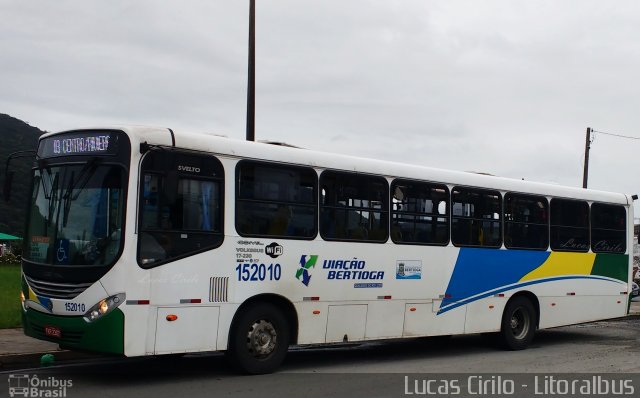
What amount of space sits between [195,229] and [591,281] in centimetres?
973

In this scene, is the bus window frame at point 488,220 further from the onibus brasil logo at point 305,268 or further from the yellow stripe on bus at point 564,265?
the onibus brasil logo at point 305,268

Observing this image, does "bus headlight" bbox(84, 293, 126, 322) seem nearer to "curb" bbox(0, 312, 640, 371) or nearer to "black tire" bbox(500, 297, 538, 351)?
"curb" bbox(0, 312, 640, 371)

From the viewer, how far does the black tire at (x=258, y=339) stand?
10344 mm

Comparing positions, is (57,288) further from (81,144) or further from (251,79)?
(251,79)

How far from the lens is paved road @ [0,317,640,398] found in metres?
9.55

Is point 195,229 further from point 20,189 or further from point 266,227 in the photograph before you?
point 20,189

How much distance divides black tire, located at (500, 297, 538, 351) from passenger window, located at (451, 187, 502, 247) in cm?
133

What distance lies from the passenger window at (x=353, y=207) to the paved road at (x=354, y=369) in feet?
6.62

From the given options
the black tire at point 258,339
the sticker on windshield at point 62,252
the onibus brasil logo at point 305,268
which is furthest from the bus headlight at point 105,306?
the onibus brasil logo at point 305,268

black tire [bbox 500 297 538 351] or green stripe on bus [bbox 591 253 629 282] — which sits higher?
green stripe on bus [bbox 591 253 629 282]

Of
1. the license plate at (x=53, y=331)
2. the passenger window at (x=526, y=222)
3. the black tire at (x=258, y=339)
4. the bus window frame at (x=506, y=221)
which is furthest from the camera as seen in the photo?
the passenger window at (x=526, y=222)

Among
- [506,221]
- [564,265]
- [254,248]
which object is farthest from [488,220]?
[254,248]

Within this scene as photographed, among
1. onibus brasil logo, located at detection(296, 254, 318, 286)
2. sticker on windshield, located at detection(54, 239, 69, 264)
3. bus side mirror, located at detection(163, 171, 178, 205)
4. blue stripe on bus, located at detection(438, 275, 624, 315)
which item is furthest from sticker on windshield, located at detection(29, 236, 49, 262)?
blue stripe on bus, located at detection(438, 275, 624, 315)

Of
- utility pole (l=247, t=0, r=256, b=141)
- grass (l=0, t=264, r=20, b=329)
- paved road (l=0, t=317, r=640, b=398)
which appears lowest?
paved road (l=0, t=317, r=640, b=398)
